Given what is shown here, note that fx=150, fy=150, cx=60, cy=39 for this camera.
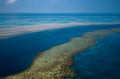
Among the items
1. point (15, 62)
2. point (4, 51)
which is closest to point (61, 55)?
point (15, 62)

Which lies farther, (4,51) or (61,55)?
(4,51)

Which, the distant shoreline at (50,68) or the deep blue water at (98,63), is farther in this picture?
the deep blue water at (98,63)

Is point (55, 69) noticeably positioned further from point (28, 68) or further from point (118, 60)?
point (118, 60)

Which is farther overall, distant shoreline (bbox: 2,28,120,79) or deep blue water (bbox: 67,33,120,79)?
deep blue water (bbox: 67,33,120,79)

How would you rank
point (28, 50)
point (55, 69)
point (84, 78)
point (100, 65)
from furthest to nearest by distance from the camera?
point (28, 50) < point (100, 65) < point (55, 69) < point (84, 78)

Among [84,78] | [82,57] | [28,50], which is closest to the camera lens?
[84,78]

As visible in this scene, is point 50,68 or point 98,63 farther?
point 98,63

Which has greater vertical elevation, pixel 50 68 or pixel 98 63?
pixel 50 68
